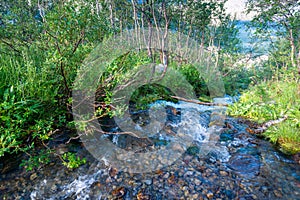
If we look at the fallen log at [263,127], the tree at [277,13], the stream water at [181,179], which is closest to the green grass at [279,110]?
the fallen log at [263,127]

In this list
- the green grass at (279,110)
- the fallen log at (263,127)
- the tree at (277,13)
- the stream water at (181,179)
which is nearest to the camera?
the stream water at (181,179)

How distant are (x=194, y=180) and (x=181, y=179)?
0.19 metres

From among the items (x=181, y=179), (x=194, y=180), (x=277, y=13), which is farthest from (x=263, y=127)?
(x=277, y=13)

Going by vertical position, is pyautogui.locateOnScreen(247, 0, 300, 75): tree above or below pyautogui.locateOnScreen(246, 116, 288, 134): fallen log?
above

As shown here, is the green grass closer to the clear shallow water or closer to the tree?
the clear shallow water

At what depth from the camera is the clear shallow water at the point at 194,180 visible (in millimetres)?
2396

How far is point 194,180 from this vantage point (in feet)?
8.75

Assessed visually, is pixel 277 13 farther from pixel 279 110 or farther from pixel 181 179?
pixel 181 179

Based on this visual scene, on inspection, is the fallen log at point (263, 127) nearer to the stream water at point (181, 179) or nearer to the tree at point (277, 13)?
the stream water at point (181, 179)

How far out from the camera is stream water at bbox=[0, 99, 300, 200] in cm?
238

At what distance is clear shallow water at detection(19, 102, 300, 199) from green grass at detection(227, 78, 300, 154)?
51 centimetres

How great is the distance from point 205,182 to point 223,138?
1.76 metres

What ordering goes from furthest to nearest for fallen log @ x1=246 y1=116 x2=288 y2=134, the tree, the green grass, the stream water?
the tree → fallen log @ x1=246 y1=116 x2=288 y2=134 → the green grass → the stream water

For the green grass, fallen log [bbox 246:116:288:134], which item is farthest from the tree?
fallen log [bbox 246:116:288:134]
